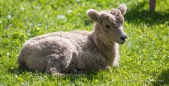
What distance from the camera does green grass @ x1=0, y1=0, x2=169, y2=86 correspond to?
7.95m

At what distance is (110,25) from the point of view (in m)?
8.39

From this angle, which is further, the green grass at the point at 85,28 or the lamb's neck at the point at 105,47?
the lamb's neck at the point at 105,47

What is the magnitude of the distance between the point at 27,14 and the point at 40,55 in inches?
155

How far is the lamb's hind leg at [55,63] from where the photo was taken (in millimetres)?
8156

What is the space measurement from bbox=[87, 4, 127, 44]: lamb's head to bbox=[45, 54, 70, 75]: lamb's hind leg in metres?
0.94

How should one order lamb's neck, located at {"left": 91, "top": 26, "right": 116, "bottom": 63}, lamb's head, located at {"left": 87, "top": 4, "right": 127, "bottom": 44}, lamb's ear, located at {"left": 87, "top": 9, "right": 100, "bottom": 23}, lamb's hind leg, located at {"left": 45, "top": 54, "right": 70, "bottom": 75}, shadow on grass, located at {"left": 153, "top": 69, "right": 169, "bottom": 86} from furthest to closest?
lamb's neck, located at {"left": 91, "top": 26, "right": 116, "bottom": 63} → lamb's ear, located at {"left": 87, "top": 9, "right": 100, "bottom": 23} → lamb's head, located at {"left": 87, "top": 4, "right": 127, "bottom": 44} → lamb's hind leg, located at {"left": 45, "top": 54, "right": 70, "bottom": 75} → shadow on grass, located at {"left": 153, "top": 69, "right": 169, "bottom": 86}

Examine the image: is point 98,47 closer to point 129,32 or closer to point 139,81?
point 139,81

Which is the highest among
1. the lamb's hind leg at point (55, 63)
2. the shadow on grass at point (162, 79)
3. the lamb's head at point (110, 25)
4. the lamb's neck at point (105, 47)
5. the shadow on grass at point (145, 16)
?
the shadow on grass at point (145, 16)

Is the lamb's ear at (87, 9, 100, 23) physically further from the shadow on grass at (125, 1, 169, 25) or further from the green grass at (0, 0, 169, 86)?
the shadow on grass at (125, 1, 169, 25)

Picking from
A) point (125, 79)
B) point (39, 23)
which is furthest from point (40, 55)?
point (39, 23)

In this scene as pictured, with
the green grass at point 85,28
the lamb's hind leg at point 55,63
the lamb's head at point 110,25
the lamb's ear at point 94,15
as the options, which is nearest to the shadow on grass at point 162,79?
the green grass at point 85,28

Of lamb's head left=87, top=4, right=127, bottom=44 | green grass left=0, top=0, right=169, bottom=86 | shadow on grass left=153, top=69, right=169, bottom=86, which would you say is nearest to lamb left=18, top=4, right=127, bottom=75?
lamb's head left=87, top=4, right=127, bottom=44

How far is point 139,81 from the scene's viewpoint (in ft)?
26.1

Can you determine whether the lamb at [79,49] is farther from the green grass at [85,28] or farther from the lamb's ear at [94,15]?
the green grass at [85,28]
